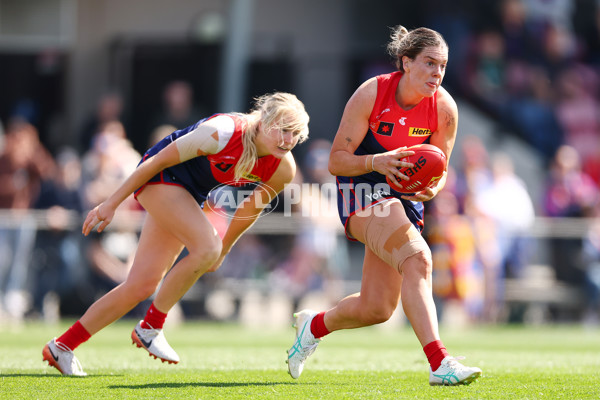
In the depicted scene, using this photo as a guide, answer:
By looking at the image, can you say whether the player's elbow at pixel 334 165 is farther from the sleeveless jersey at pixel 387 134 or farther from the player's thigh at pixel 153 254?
the player's thigh at pixel 153 254

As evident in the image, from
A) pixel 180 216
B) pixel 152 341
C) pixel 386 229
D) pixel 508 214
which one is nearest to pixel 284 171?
pixel 180 216

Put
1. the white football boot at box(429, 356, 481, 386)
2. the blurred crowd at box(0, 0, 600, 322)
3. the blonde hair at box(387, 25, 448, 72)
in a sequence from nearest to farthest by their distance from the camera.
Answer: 1. the white football boot at box(429, 356, 481, 386)
2. the blonde hair at box(387, 25, 448, 72)
3. the blurred crowd at box(0, 0, 600, 322)

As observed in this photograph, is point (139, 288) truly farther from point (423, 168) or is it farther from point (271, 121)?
point (423, 168)

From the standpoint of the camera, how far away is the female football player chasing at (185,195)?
215 inches

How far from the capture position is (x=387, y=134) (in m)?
5.47

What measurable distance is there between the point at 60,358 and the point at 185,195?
1226mm

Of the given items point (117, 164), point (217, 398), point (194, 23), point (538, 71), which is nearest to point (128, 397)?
point (217, 398)

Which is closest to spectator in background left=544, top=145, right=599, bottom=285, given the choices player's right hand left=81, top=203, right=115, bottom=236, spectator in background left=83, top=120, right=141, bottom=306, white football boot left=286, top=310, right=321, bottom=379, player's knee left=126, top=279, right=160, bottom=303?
spectator in background left=83, top=120, right=141, bottom=306

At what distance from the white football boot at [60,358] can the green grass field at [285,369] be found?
6 centimetres

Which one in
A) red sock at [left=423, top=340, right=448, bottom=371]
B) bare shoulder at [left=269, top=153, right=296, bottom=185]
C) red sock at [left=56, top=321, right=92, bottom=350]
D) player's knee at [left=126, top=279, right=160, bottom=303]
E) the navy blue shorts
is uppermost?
bare shoulder at [left=269, top=153, right=296, bottom=185]

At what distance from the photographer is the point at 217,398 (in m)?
4.70

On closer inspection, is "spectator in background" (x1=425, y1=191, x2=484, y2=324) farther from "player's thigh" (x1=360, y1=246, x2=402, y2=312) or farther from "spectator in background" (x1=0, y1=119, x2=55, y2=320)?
"player's thigh" (x1=360, y1=246, x2=402, y2=312)

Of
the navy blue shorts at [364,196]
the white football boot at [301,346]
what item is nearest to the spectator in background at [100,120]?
the white football boot at [301,346]

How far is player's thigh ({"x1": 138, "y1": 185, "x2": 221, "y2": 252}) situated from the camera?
5.55 m
